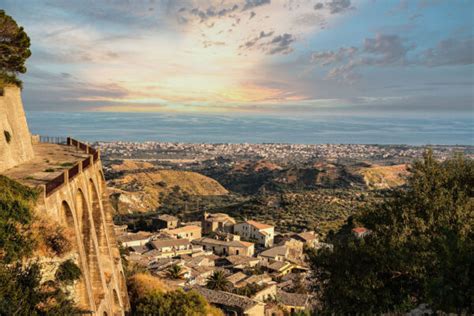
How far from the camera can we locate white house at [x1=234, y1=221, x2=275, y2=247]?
84000 millimetres

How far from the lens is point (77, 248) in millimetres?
17141

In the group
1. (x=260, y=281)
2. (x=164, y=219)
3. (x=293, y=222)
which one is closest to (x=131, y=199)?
(x=164, y=219)

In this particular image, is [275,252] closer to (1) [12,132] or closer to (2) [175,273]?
(2) [175,273]

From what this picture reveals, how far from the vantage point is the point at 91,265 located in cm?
2136

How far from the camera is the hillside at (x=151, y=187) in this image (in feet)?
389

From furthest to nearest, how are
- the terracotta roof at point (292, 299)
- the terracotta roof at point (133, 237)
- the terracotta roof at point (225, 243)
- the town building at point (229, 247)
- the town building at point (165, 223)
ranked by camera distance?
1. the town building at point (165, 223)
2. the terracotta roof at point (225, 243)
3. the town building at point (229, 247)
4. the terracotta roof at point (133, 237)
5. the terracotta roof at point (292, 299)

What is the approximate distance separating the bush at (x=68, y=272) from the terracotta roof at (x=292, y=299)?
29708mm

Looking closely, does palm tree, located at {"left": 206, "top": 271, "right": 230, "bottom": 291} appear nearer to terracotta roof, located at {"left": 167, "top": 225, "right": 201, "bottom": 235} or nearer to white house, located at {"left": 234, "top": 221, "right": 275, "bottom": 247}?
terracotta roof, located at {"left": 167, "top": 225, "right": 201, "bottom": 235}

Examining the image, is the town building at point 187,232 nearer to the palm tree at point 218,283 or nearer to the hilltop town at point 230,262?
the hilltop town at point 230,262

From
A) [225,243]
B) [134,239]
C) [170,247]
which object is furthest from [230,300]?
[134,239]

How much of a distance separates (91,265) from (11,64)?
1668 centimetres

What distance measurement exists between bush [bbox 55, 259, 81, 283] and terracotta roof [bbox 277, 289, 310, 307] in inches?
1170

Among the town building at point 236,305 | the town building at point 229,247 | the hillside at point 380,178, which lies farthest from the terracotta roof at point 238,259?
the hillside at point 380,178

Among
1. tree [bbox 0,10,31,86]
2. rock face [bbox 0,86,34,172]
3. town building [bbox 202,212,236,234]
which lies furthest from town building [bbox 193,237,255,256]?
tree [bbox 0,10,31,86]
